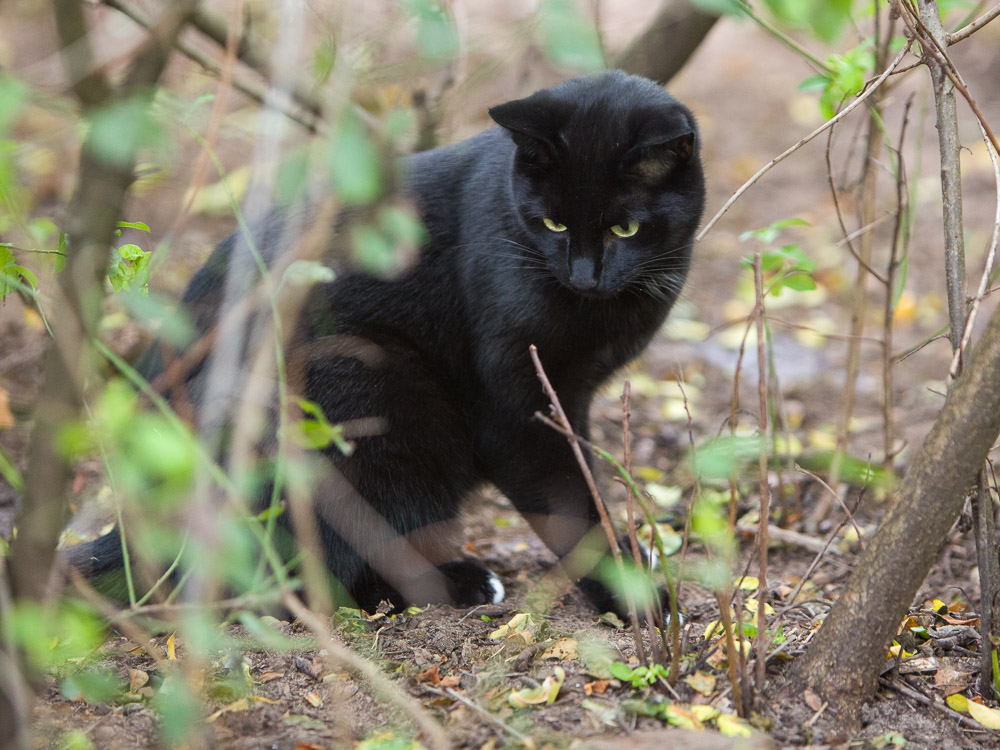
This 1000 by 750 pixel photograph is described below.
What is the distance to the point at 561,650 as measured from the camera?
6.63ft

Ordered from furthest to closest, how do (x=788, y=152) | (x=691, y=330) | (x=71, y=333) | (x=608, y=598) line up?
(x=691, y=330), (x=608, y=598), (x=788, y=152), (x=71, y=333)

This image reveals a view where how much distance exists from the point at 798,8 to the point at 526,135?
4.20ft

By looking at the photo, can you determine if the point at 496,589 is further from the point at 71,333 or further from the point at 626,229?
the point at 71,333

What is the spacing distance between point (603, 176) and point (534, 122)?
25cm

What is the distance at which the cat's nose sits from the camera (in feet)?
8.03

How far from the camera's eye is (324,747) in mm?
1668

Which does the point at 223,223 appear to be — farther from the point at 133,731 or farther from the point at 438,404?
the point at 133,731

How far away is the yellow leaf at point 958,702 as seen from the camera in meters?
1.80

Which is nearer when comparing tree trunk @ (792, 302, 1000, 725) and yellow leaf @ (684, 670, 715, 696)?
tree trunk @ (792, 302, 1000, 725)

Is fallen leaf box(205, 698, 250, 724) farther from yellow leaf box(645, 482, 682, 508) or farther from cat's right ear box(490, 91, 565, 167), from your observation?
yellow leaf box(645, 482, 682, 508)

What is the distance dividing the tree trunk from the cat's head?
42.2 inches

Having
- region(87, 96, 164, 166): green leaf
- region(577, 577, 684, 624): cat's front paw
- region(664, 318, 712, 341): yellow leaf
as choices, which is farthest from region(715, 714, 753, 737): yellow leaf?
region(664, 318, 712, 341): yellow leaf

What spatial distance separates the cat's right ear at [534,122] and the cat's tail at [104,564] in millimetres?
1562

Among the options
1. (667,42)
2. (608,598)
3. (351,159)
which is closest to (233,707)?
(608,598)
